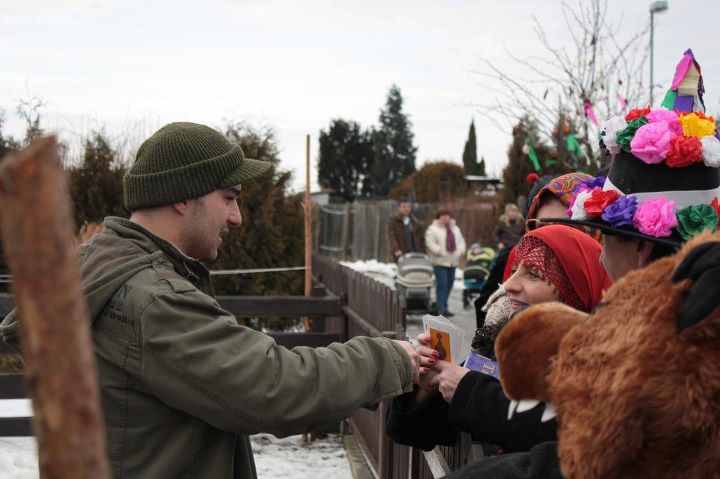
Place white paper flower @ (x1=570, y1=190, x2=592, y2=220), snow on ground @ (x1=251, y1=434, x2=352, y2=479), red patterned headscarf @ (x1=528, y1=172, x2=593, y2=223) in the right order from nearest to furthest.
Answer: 1. white paper flower @ (x1=570, y1=190, x2=592, y2=220)
2. red patterned headscarf @ (x1=528, y1=172, x2=593, y2=223)
3. snow on ground @ (x1=251, y1=434, x2=352, y2=479)

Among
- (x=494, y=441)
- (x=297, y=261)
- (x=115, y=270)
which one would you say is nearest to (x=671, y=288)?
(x=494, y=441)

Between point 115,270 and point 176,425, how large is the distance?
0.44m

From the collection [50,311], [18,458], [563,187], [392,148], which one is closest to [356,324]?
[18,458]

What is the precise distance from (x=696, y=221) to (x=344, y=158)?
210 ft

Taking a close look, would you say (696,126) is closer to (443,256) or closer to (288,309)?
(288,309)

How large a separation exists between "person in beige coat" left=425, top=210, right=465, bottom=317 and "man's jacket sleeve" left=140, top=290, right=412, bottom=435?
10882mm

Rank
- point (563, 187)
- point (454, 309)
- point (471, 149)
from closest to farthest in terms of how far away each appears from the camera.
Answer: point (563, 187), point (454, 309), point (471, 149)

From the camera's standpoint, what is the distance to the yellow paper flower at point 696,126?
76.4 inches

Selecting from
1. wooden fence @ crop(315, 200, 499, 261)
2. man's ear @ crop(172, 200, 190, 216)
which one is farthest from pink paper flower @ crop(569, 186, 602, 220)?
wooden fence @ crop(315, 200, 499, 261)

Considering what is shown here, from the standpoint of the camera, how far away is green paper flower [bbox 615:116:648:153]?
6.63 feet

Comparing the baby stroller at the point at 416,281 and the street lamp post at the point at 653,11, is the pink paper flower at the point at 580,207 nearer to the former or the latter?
the street lamp post at the point at 653,11

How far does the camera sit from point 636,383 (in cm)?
100

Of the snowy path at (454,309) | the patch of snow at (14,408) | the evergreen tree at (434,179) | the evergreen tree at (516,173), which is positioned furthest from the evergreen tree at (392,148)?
the patch of snow at (14,408)

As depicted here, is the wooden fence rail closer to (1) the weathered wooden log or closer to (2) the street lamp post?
(1) the weathered wooden log
